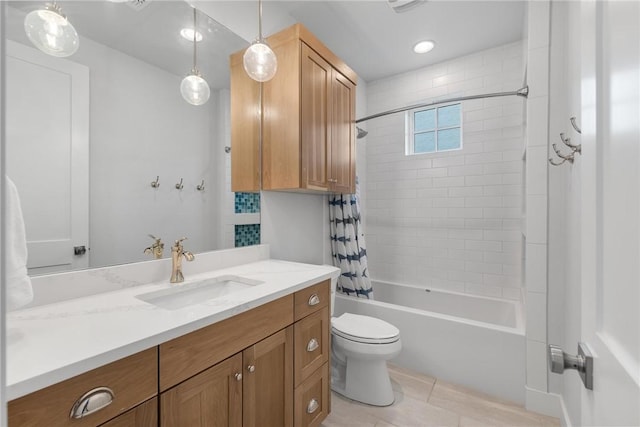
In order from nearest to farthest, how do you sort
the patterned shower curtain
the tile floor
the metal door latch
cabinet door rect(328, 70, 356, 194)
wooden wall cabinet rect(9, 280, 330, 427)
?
1. the metal door latch
2. wooden wall cabinet rect(9, 280, 330, 427)
3. the tile floor
4. cabinet door rect(328, 70, 356, 194)
5. the patterned shower curtain

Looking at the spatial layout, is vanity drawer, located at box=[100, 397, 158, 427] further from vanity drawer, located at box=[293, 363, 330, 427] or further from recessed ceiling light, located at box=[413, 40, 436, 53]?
recessed ceiling light, located at box=[413, 40, 436, 53]

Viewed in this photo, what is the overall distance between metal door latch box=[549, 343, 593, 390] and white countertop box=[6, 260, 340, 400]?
871mm

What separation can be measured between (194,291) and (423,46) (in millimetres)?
2770

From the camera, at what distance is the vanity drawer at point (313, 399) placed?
129 centimetres

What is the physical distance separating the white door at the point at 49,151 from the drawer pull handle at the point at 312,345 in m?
1.03

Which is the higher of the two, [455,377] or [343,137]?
[343,137]

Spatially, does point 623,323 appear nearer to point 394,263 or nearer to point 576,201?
point 576,201

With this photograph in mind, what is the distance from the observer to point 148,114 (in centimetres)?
134

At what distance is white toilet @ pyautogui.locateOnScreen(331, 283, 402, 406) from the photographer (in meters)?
1.71

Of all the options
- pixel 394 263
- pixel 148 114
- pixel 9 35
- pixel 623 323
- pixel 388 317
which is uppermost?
pixel 9 35

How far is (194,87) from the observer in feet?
5.02

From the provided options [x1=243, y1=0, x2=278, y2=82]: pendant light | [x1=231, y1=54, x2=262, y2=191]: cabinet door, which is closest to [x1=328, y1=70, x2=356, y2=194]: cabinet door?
[x1=231, y1=54, x2=262, y2=191]: cabinet door

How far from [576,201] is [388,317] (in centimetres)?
147

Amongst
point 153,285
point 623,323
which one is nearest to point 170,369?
point 153,285
